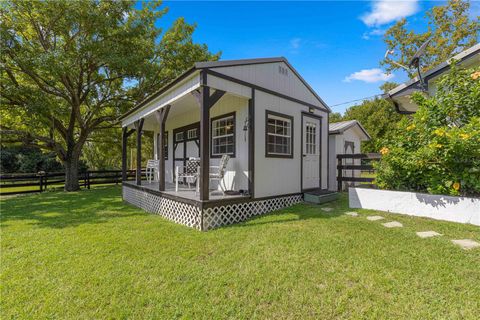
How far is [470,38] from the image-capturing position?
13891mm

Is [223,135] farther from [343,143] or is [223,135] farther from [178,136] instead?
[343,143]

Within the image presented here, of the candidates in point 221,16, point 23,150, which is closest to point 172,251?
point 221,16

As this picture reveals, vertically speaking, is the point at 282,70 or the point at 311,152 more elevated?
the point at 282,70

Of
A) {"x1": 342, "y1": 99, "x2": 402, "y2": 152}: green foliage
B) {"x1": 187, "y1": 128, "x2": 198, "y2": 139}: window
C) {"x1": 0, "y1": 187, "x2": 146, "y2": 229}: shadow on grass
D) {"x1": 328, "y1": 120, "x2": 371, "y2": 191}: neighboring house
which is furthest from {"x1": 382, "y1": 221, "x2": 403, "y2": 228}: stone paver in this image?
{"x1": 342, "y1": 99, "x2": 402, "y2": 152}: green foliage

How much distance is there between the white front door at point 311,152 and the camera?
7136mm

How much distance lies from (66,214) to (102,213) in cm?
92

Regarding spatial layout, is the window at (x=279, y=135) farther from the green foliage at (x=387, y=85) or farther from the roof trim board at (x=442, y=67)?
the green foliage at (x=387, y=85)

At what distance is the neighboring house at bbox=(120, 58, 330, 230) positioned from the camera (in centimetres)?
471

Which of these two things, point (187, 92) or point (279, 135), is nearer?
point (187, 92)

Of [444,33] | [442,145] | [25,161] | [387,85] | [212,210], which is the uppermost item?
[444,33]

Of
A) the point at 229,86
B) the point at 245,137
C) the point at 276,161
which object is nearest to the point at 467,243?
the point at 276,161

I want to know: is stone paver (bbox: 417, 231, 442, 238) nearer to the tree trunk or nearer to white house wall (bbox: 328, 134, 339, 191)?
white house wall (bbox: 328, 134, 339, 191)

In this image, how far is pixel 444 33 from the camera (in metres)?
14.6

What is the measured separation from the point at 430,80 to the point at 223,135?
5555 mm
